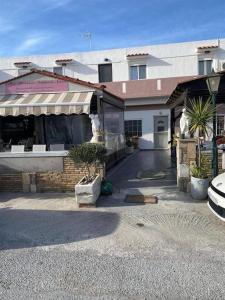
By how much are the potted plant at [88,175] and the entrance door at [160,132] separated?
1476cm

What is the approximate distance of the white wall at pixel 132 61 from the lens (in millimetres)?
22922

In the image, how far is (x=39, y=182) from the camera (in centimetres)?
977

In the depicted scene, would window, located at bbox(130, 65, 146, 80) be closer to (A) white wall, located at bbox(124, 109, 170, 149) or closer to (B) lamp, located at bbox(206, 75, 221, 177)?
(A) white wall, located at bbox(124, 109, 170, 149)

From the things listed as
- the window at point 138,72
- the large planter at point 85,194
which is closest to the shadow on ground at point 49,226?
the large planter at point 85,194

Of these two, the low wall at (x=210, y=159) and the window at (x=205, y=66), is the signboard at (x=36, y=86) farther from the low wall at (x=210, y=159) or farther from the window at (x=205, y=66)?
the window at (x=205, y=66)

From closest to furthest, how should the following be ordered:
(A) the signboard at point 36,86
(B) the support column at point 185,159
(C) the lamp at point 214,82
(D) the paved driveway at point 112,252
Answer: (D) the paved driveway at point 112,252, (C) the lamp at point 214,82, (B) the support column at point 185,159, (A) the signboard at point 36,86

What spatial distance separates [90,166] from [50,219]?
269 centimetres

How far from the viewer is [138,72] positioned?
77.7 ft

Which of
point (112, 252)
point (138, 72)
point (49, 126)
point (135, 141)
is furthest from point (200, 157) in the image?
point (138, 72)

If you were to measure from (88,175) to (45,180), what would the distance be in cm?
155

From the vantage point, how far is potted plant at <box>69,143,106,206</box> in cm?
798

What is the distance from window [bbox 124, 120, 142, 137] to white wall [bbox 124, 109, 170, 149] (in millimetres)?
254

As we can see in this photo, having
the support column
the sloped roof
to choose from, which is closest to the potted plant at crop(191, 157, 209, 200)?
the support column

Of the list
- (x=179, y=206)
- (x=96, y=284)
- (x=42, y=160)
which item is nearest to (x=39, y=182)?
(x=42, y=160)
